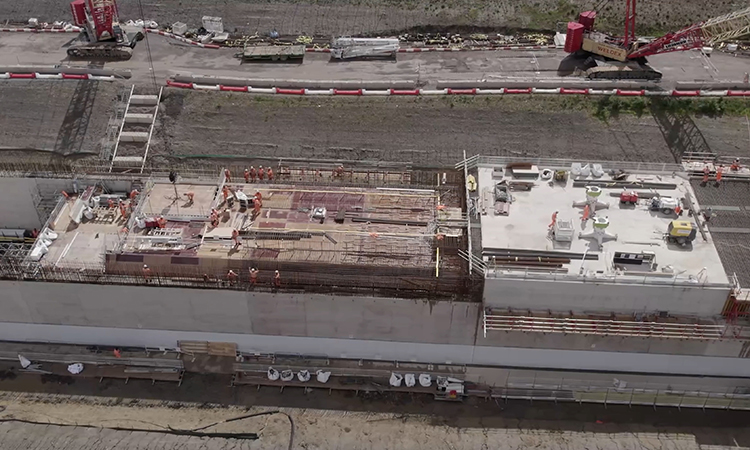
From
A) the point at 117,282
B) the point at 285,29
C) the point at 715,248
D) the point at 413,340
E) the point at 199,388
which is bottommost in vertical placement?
the point at 199,388

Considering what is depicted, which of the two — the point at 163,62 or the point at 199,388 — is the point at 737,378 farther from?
the point at 163,62

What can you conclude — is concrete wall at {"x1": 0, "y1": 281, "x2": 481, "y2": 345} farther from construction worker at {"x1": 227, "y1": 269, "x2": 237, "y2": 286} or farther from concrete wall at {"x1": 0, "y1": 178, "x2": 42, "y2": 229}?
concrete wall at {"x1": 0, "y1": 178, "x2": 42, "y2": 229}

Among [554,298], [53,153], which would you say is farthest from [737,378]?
[53,153]

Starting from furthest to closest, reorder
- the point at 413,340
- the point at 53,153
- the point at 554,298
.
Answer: the point at 53,153
the point at 413,340
the point at 554,298

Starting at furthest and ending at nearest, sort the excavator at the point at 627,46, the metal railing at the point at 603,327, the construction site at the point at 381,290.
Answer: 1. the excavator at the point at 627,46
2. the construction site at the point at 381,290
3. the metal railing at the point at 603,327

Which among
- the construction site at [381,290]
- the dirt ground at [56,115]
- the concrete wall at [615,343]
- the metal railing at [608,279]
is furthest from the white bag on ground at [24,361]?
the metal railing at [608,279]

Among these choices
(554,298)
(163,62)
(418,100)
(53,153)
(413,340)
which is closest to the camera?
(554,298)

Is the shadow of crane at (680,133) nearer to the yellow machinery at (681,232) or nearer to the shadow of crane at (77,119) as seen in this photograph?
the yellow machinery at (681,232)
